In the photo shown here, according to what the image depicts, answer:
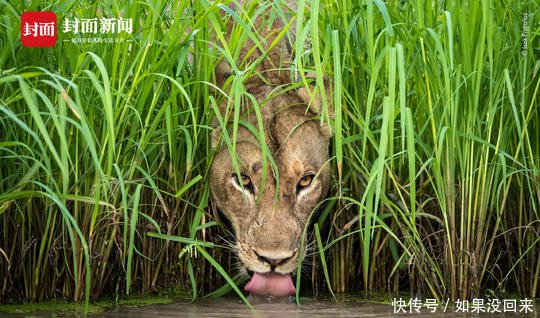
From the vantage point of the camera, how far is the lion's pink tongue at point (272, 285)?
4.65m

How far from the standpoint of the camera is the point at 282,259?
15.0ft

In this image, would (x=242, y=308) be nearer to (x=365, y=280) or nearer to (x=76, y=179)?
(x=365, y=280)

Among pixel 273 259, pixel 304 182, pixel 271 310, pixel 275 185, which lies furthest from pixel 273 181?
pixel 271 310

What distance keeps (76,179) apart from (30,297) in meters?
0.66

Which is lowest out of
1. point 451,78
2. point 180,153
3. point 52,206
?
point 52,206

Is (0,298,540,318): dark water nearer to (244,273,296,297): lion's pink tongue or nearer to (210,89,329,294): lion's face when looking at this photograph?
(244,273,296,297): lion's pink tongue

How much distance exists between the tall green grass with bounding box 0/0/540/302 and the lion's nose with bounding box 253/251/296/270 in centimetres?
20

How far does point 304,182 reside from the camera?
4887 mm

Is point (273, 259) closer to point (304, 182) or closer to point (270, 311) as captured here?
point (270, 311)

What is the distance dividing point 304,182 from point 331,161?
0.92ft

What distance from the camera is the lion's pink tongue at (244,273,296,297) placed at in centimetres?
465

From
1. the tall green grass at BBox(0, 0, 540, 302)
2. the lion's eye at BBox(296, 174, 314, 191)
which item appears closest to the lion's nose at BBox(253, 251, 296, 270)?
the tall green grass at BBox(0, 0, 540, 302)

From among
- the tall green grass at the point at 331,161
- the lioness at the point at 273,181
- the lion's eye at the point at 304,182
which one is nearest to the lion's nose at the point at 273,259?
the lioness at the point at 273,181

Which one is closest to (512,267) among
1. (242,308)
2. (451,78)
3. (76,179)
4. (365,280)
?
(365,280)
